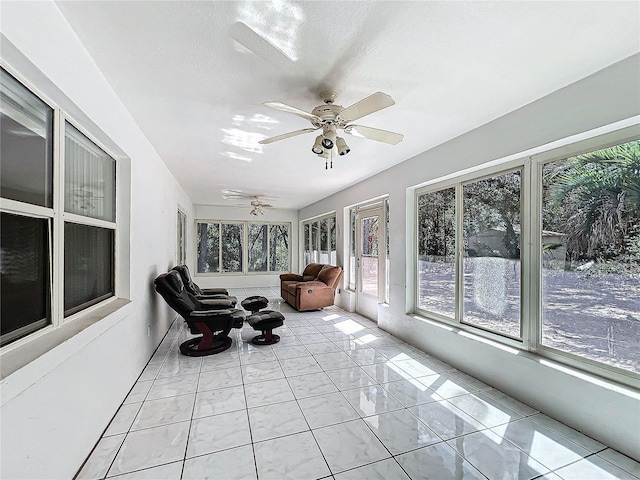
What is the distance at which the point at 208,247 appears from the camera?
8.79 metres

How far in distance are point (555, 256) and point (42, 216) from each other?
351cm

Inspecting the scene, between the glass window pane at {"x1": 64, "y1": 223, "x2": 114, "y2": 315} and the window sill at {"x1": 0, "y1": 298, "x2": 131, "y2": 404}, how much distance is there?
137mm

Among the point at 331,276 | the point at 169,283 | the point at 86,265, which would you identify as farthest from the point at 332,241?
the point at 86,265

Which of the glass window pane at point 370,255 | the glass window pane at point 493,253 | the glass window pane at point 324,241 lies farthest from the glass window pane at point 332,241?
the glass window pane at point 493,253

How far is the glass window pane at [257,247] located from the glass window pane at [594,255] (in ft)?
25.6

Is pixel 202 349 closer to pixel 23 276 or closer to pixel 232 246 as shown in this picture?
pixel 23 276

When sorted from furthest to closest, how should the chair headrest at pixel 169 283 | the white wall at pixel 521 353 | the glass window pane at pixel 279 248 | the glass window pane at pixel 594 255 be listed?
the glass window pane at pixel 279 248 → the chair headrest at pixel 169 283 → the glass window pane at pixel 594 255 → the white wall at pixel 521 353

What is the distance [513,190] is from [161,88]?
10.3 feet

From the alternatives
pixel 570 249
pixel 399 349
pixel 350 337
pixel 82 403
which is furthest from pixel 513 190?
pixel 82 403

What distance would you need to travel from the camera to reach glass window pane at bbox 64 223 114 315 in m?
1.81

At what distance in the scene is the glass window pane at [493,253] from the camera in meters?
2.70

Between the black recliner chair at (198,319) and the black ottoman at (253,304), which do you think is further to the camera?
the black ottoman at (253,304)

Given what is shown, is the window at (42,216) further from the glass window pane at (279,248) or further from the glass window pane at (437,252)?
the glass window pane at (279,248)

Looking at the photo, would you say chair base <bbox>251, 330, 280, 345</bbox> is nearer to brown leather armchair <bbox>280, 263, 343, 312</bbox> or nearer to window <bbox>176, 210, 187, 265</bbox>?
brown leather armchair <bbox>280, 263, 343, 312</bbox>
